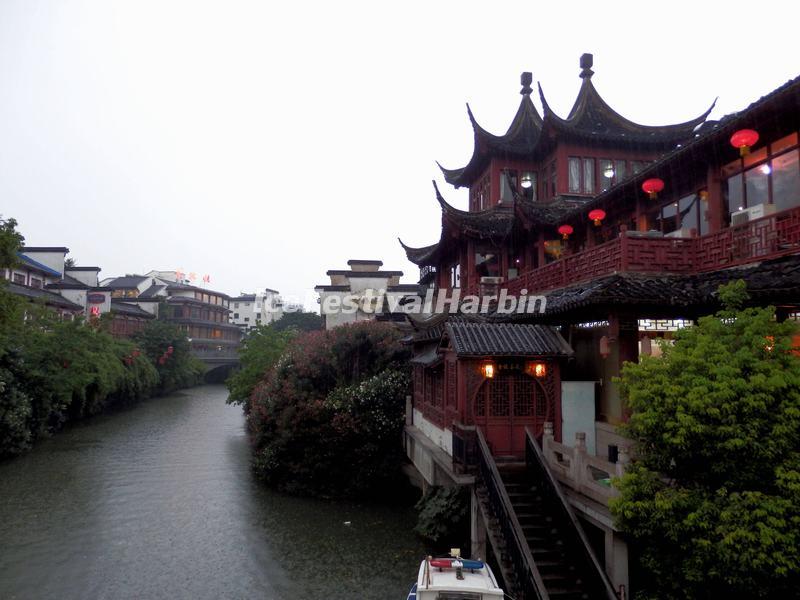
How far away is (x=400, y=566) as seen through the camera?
46.2 feet

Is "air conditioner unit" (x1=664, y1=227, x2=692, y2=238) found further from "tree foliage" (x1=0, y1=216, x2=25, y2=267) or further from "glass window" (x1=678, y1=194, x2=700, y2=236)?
"tree foliage" (x1=0, y1=216, x2=25, y2=267)

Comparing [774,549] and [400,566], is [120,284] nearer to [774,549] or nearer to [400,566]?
[400,566]

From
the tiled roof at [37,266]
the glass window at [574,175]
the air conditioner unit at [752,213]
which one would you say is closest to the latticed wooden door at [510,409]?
the air conditioner unit at [752,213]

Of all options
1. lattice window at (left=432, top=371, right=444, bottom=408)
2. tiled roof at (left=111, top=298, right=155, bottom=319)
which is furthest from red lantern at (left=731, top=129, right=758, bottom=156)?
tiled roof at (left=111, top=298, right=155, bottom=319)

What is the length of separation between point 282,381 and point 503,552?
1385 centimetres

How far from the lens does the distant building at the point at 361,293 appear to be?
40.8 meters

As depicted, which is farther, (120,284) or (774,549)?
(120,284)

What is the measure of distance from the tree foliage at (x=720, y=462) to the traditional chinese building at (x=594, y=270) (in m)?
1.47

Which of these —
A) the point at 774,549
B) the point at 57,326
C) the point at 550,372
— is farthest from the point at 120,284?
the point at 774,549

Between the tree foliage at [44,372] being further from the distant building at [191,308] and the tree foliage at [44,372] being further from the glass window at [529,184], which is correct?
the distant building at [191,308]

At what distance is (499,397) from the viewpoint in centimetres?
1338

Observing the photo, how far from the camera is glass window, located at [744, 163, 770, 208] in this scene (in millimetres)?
10320

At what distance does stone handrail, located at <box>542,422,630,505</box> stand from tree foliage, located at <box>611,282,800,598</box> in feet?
4.33

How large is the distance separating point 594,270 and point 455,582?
720 centimetres
